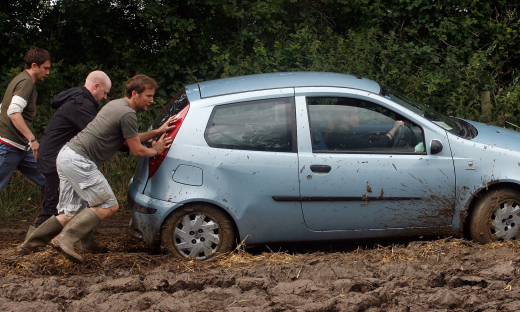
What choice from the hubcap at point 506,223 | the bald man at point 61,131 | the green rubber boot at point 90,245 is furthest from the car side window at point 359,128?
the green rubber boot at point 90,245

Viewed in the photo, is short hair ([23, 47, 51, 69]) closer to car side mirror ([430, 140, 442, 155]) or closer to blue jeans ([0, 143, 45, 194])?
blue jeans ([0, 143, 45, 194])

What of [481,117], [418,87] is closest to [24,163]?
[418,87]

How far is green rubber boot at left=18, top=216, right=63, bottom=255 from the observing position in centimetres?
502

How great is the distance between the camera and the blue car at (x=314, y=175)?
4.80 meters

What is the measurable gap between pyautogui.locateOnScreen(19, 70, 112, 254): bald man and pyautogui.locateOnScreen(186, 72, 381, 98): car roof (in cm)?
94

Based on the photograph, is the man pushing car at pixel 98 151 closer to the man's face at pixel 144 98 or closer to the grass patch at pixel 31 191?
the man's face at pixel 144 98

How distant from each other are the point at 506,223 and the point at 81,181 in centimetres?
386

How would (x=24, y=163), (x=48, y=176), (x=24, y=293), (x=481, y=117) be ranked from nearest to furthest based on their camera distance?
(x=24, y=293) → (x=48, y=176) → (x=24, y=163) → (x=481, y=117)

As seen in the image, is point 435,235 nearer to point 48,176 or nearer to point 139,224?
point 139,224

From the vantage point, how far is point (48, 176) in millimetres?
5234

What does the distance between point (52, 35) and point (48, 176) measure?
173 inches

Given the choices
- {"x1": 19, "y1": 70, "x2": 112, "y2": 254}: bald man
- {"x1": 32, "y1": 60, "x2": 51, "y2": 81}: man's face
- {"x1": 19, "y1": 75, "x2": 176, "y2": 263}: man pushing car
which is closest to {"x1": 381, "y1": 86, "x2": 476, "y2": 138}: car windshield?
{"x1": 19, "y1": 75, "x2": 176, "y2": 263}: man pushing car

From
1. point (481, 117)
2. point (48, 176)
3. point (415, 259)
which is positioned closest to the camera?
point (415, 259)

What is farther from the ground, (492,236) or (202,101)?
(202,101)
